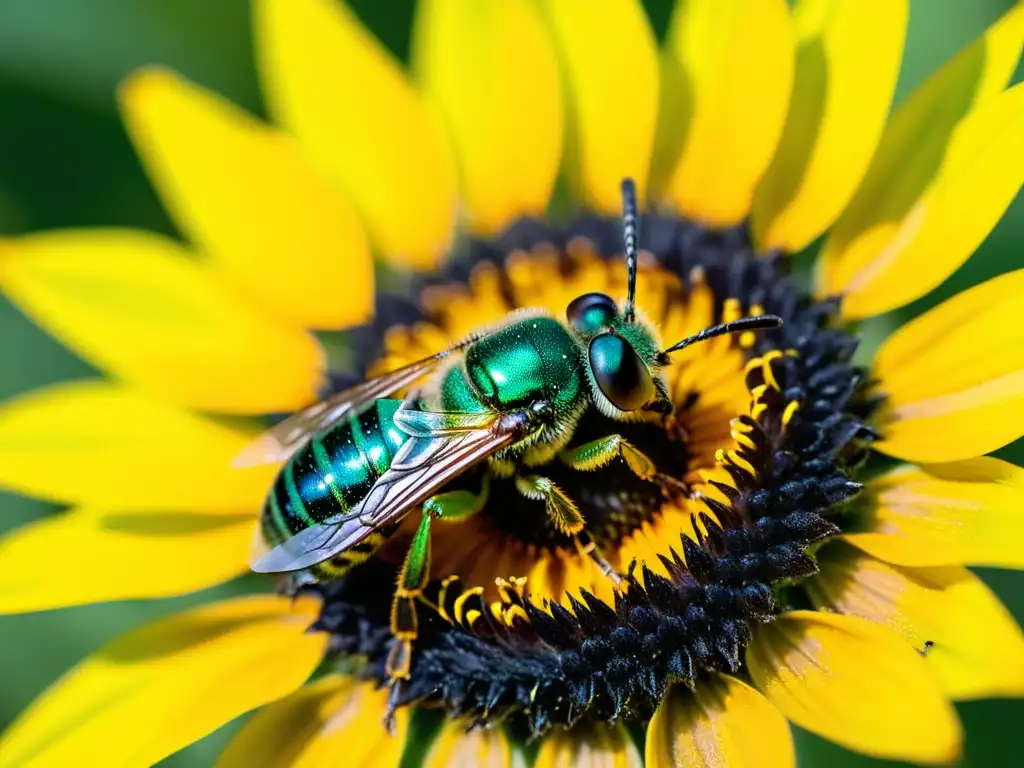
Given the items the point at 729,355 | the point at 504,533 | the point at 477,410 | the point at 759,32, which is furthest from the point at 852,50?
the point at 504,533

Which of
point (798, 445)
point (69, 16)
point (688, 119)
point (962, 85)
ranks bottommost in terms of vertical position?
point (798, 445)

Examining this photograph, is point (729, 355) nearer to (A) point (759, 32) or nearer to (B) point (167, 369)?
(A) point (759, 32)

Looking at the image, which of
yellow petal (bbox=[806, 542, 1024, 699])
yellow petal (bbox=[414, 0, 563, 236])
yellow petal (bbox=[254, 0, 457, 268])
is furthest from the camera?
yellow petal (bbox=[254, 0, 457, 268])

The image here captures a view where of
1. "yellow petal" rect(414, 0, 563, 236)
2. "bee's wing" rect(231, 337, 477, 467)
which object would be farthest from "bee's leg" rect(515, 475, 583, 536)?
"yellow petal" rect(414, 0, 563, 236)

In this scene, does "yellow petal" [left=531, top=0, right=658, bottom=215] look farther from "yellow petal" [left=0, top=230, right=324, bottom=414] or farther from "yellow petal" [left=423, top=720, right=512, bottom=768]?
"yellow petal" [left=423, top=720, right=512, bottom=768]

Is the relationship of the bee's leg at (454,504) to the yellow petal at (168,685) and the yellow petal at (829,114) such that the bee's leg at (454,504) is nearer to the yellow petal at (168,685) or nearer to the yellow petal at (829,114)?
the yellow petal at (168,685)
